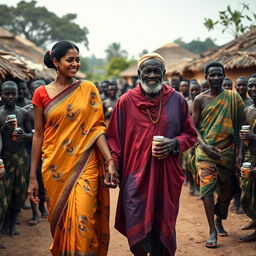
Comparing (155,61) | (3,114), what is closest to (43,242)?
(3,114)

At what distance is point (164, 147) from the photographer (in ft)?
13.3

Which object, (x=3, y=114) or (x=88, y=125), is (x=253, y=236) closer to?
(x=88, y=125)

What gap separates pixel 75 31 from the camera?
196 ft

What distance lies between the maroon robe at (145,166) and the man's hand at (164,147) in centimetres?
13

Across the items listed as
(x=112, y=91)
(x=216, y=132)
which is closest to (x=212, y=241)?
(x=216, y=132)

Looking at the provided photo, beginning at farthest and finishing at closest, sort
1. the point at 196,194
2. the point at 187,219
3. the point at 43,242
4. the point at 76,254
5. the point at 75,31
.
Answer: the point at 75,31 < the point at 196,194 < the point at 187,219 < the point at 43,242 < the point at 76,254

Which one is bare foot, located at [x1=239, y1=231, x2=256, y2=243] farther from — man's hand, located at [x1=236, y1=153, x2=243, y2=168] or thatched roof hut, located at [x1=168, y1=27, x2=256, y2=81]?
thatched roof hut, located at [x1=168, y1=27, x2=256, y2=81]

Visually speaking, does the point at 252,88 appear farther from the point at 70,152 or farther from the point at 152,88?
the point at 70,152

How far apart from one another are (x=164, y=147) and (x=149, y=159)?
248 millimetres

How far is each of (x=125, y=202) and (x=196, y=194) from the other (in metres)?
5.13

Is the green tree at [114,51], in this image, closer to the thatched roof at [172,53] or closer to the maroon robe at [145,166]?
the thatched roof at [172,53]

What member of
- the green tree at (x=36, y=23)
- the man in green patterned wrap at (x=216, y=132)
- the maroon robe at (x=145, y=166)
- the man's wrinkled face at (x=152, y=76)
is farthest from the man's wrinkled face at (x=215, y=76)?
the green tree at (x=36, y=23)

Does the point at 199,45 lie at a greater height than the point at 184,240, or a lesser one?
greater

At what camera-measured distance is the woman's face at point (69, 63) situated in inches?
165
